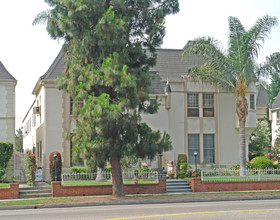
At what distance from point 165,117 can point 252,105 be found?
6.93 metres

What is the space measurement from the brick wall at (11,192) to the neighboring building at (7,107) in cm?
672

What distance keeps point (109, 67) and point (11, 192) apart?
320 inches

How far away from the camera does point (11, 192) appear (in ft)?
69.9

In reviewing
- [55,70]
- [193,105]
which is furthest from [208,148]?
[55,70]

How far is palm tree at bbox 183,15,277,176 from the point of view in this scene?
88.1 ft

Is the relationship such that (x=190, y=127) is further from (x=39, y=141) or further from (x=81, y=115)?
(x=81, y=115)

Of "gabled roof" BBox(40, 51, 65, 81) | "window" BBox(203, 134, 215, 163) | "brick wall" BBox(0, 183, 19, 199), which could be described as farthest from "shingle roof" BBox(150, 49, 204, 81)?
"brick wall" BBox(0, 183, 19, 199)

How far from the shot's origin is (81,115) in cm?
1962

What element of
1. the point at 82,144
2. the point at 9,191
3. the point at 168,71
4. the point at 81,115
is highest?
the point at 168,71

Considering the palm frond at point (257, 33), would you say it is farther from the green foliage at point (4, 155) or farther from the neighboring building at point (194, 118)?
the green foliage at point (4, 155)

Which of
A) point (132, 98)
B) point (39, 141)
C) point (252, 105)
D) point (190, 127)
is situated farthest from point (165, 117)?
point (132, 98)

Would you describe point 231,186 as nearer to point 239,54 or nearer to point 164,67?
point 239,54

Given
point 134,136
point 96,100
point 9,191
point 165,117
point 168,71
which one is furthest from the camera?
point 168,71

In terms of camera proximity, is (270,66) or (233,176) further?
(270,66)
